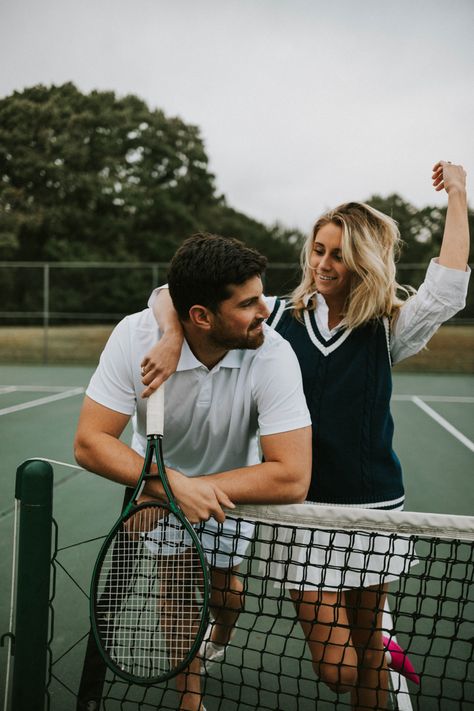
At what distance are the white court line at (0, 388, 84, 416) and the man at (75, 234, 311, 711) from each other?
6364mm

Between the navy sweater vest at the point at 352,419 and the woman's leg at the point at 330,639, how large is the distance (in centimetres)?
31

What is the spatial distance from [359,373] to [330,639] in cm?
82

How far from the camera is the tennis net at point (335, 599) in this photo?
1589 millimetres

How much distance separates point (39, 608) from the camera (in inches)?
59.4

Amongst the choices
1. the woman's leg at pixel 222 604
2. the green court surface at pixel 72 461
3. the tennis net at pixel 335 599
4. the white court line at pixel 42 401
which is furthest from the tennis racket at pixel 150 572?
the white court line at pixel 42 401

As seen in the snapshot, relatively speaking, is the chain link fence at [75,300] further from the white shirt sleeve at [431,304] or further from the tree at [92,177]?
the white shirt sleeve at [431,304]

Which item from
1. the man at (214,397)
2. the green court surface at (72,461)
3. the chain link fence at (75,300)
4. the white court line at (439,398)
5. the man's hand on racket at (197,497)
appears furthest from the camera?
the chain link fence at (75,300)

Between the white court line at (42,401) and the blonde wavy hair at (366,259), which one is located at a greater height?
the blonde wavy hair at (366,259)

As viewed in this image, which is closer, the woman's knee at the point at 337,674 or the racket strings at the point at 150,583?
the racket strings at the point at 150,583

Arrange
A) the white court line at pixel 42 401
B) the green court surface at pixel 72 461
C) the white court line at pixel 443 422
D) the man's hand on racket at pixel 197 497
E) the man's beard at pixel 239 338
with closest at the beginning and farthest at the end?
the man's hand on racket at pixel 197 497 → the man's beard at pixel 239 338 → the green court surface at pixel 72 461 → the white court line at pixel 443 422 → the white court line at pixel 42 401

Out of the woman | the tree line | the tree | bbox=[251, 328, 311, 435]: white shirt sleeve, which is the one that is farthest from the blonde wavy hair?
the tree

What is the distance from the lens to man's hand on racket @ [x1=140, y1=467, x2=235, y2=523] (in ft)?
5.19

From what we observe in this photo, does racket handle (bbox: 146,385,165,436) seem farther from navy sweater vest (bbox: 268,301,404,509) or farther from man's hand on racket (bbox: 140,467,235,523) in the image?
navy sweater vest (bbox: 268,301,404,509)

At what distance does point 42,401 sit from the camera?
8.65 meters
